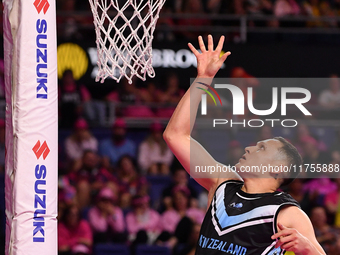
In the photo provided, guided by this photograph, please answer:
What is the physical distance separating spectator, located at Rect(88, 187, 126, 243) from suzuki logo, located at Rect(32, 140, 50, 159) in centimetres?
385

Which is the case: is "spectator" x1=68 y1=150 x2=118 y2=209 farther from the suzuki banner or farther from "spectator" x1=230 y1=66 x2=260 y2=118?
the suzuki banner

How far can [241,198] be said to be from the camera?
3.41 meters

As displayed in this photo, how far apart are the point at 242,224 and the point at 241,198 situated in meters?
0.21

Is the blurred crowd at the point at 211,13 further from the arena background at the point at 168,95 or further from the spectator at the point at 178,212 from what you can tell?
the spectator at the point at 178,212

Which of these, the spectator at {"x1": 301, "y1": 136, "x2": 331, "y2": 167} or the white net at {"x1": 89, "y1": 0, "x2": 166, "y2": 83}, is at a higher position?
the white net at {"x1": 89, "y1": 0, "x2": 166, "y2": 83}

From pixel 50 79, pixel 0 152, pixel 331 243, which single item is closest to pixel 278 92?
pixel 331 243

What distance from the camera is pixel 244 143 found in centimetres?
862

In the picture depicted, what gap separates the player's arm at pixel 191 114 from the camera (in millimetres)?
3410

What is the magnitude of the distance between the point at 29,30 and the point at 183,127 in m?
1.19

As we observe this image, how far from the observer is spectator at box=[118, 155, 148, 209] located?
7.31 m

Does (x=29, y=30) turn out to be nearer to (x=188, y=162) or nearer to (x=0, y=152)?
(x=188, y=162)

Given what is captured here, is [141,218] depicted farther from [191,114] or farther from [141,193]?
[191,114]

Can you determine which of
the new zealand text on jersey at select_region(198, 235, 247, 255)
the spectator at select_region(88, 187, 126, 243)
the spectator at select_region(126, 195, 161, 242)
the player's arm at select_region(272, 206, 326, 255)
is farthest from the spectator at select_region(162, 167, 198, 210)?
the player's arm at select_region(272, 206, 326, 255)

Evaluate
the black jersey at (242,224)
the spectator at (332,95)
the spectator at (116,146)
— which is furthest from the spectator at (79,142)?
the black jersey at (242,224)
